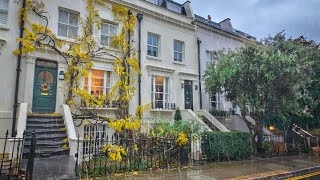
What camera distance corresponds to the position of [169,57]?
630 inches

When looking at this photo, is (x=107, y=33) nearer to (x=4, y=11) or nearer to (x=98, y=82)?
(x=98, y=82)

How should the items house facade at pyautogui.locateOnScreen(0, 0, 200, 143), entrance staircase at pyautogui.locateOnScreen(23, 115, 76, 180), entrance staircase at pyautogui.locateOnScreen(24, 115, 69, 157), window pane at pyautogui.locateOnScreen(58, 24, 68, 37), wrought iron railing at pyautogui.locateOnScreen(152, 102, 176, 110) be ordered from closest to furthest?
entrance staircase at pyautogui.locateOnScreen(23, 115, 76, 180) → entrance staircase at pyautogui.locateOnScreen(24, 115, 69, 157) → house facade at pyautogui.locateOnScreen(0, 0, 200, 143) → window pane at pyautogui.locateOnScreen(58, 24, 68, 37) → wrought iron railing at pyautogui.locateOnScreen(152, 102, 176, 110)

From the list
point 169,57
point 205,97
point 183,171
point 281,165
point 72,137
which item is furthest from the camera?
point 205,97

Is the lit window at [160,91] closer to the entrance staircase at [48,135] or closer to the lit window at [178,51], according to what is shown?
the lit window at [178,51]

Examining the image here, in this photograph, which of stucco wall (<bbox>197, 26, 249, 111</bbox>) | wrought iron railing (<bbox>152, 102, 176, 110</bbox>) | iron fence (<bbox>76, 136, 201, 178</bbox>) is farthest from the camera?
stucco wall (<bbox>197, 26, 249, 111</bbox>)

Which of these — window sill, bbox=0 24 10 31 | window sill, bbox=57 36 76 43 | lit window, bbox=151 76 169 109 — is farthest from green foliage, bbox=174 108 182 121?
window sill, bbox=0 24 10 31

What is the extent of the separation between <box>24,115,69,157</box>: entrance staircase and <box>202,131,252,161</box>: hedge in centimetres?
604

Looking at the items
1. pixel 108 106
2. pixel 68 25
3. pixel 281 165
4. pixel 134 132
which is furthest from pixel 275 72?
pixel 68 25

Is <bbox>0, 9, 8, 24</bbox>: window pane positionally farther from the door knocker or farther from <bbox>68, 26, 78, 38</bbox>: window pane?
the door knocker

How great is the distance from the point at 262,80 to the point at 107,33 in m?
9.45

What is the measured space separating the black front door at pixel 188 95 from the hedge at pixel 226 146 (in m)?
5.64

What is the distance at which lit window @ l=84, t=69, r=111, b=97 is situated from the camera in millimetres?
12500

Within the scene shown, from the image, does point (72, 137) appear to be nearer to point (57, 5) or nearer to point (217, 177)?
point (217, 177)

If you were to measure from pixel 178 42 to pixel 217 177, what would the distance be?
11772 mm
